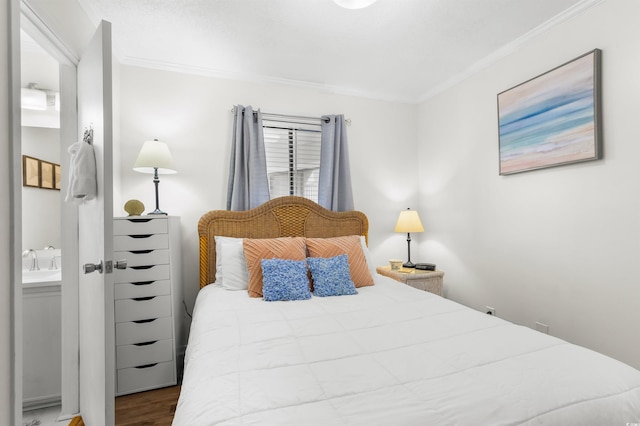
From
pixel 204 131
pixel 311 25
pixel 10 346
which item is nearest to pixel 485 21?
pixel 311 25

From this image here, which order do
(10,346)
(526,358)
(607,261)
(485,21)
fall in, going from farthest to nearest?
(485,21) → (607,261) → (526,358) → (10,346)

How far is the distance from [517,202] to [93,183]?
298cm

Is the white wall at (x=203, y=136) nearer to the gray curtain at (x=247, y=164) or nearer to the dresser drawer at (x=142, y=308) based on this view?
the gray curtain at (x=247, y=164)

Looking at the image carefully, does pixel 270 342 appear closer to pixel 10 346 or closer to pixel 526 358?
pixel 10 346

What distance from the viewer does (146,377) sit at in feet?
7.36

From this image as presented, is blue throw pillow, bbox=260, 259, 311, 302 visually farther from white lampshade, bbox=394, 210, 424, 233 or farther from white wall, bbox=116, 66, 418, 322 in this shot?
white lampshade, bbox=394, 210, 424, 233

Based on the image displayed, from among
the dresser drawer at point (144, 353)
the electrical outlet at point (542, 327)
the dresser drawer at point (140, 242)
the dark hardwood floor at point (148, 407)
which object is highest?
the dresser drawer at point (140, 242)

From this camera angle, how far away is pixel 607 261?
198cm

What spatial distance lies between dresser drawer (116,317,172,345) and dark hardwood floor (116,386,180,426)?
36cm

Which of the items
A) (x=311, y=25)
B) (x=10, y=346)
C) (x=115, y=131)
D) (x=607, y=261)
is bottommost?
(x=10, y=346)

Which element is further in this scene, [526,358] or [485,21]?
[485,21]

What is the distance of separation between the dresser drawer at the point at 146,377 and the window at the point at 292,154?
175 cm

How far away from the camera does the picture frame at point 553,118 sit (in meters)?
2.02

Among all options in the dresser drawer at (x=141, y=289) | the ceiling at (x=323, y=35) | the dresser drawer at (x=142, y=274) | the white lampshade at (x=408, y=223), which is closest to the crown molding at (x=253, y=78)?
the ceiling at (x=323, y=35)
